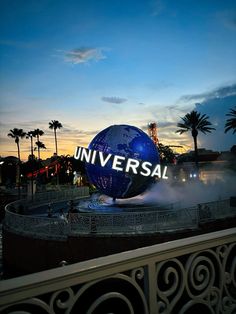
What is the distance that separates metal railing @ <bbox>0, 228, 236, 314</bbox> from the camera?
2033 millimetres

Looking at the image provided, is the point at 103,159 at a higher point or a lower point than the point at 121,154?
lower

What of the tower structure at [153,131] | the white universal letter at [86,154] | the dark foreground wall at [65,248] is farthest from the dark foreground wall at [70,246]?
the tower structure at [153,131]

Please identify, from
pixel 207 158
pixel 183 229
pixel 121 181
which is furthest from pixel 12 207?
pixel 207 158

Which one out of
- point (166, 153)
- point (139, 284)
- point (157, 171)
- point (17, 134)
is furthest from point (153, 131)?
point (139, 284)

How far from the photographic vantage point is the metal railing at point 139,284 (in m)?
2.03

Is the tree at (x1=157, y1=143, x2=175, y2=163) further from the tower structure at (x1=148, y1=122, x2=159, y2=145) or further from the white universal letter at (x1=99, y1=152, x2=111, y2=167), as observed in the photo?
the white universal letter at (x1=99, y1=152, x2=111, y2=167)

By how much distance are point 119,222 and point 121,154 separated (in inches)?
201

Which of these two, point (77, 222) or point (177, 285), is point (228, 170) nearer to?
point (77, 222)

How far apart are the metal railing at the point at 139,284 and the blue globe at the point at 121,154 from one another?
13.2 metres

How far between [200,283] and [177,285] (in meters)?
0.35

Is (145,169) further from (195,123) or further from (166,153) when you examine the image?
(166,153)

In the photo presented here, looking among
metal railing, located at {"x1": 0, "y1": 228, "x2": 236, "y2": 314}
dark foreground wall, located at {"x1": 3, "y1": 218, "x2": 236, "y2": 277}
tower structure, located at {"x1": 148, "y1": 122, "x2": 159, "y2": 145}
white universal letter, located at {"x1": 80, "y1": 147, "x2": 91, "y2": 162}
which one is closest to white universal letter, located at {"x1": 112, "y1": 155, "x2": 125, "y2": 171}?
white universal letter, located at {"x1": 80, "y1": 147, "x2": 91, "y2": 162}

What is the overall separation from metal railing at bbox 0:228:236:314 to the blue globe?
13183 millimetres

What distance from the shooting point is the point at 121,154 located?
16.5m
